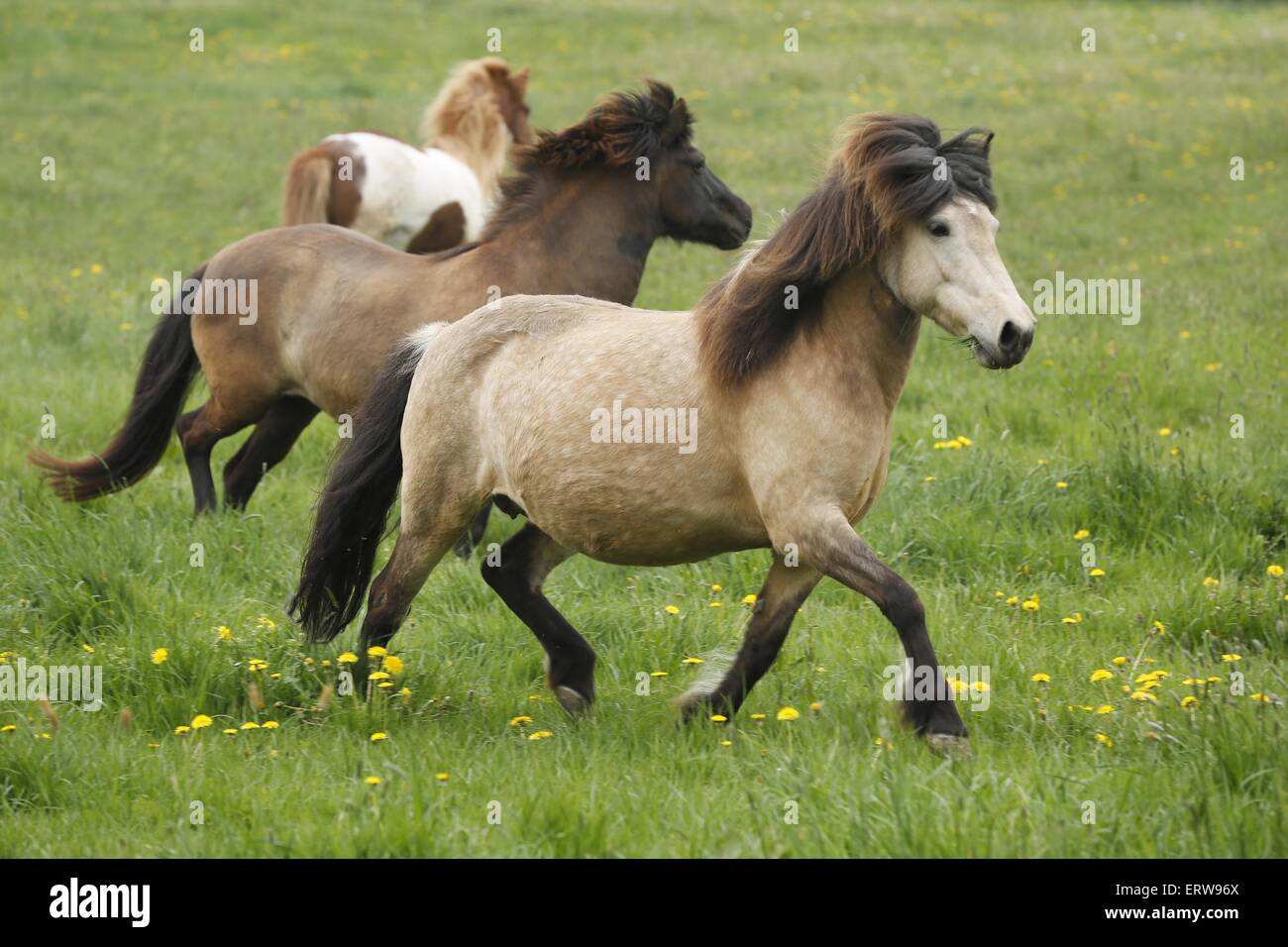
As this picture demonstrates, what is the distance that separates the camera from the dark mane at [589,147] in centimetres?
689

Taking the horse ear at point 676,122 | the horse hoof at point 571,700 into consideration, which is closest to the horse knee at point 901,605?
the horse hoof at point 571,700

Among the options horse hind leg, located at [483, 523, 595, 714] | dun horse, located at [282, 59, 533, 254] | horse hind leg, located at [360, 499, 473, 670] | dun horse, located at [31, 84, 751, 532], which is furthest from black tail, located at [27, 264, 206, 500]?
horse hind leg, located at [483, 523, 595, 714]

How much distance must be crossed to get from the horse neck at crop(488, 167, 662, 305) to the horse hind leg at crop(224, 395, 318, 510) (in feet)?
5.20

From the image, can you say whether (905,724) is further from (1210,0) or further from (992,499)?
(1210,0)

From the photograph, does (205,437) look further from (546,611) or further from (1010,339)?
(1010,339)

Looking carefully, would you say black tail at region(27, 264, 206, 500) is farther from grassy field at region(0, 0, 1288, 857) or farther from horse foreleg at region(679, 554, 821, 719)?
horse foreleg at region(679, 554, 821, 719)

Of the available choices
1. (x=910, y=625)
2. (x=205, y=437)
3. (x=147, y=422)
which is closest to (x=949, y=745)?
(x=910, y=625)

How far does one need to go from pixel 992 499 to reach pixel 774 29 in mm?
21475

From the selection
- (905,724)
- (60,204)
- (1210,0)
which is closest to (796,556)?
(905,724)

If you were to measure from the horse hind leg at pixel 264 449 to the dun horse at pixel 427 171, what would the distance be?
237 cm

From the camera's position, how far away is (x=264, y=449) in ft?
24.6

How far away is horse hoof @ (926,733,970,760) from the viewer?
411cm

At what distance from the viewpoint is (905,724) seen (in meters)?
4.23

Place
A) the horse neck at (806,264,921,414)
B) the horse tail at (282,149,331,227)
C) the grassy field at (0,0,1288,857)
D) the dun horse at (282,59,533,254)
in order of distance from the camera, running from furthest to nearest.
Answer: the dun horse at (282,59,533,254), the horse tail at (282,149,331,227), the horse neck at (806,264,921,414), the grassy field at (0,0,1288,857)
